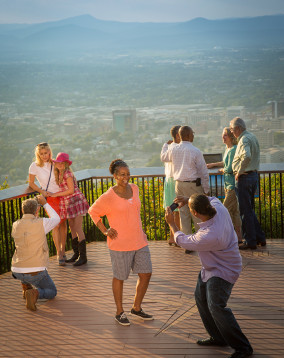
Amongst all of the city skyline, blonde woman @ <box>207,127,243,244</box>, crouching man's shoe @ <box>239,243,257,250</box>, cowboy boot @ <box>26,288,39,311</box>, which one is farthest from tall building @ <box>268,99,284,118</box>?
cowboy boot @ <box>26,288,39,311</box>

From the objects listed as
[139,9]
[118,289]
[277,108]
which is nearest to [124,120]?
[139,9]

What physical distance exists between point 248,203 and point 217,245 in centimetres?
269

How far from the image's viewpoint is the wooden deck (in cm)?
372

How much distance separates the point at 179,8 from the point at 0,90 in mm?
14842

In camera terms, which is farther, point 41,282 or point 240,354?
point 41,282

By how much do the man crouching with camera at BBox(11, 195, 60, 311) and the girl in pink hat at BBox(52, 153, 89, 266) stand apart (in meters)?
0.94

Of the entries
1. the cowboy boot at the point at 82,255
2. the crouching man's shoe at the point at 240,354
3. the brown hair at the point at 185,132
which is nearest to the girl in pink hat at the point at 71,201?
the cowboy boot at the point at 82,255

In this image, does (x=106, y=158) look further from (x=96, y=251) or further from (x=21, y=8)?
(x=96, y=251)

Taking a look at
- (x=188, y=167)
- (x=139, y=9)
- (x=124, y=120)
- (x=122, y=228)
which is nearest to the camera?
(x=122, y=228)

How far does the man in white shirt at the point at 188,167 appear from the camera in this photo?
231 inches

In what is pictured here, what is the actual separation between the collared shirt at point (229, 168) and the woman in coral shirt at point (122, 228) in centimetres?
216

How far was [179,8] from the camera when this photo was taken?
1566 inches

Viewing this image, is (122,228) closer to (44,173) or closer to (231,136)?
(44,173)

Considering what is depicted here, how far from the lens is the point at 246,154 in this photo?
5.70 metres
